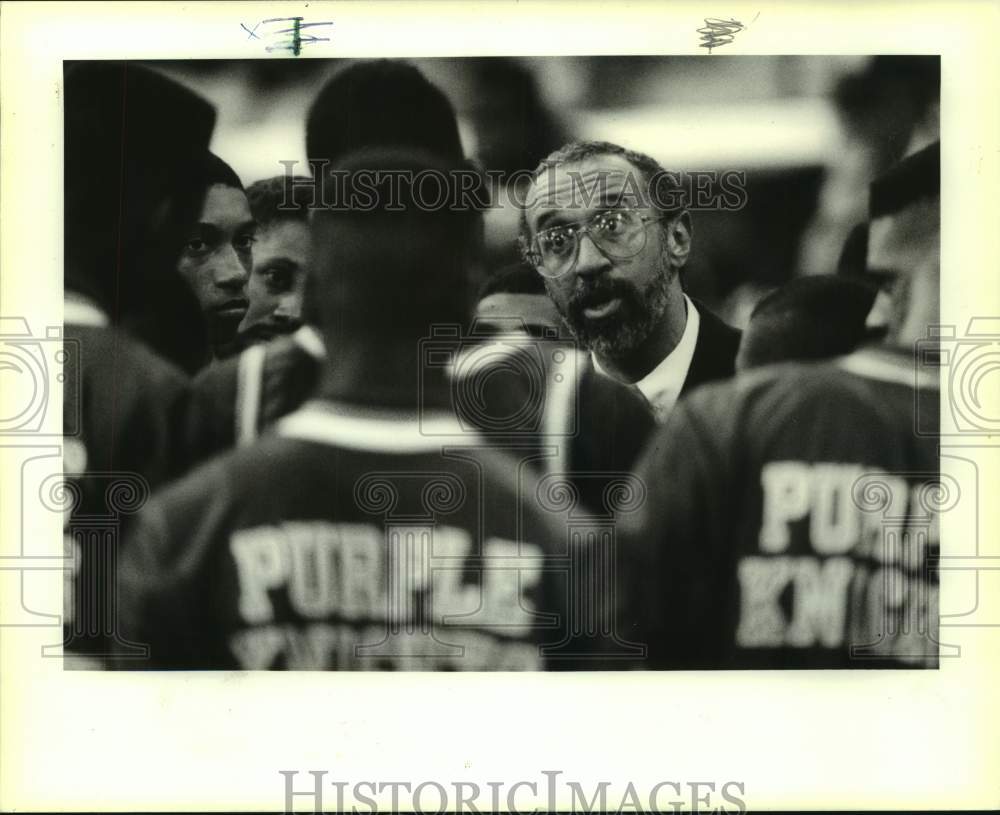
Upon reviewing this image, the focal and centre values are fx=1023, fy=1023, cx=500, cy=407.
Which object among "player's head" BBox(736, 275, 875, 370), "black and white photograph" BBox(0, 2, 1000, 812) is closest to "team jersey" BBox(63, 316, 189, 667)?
"black and white photograph" BBox(0, 2, 1000, 812)

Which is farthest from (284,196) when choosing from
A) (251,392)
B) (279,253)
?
(251,392)

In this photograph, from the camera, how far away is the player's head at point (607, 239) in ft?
11.5

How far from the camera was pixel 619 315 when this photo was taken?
3533 millimetres

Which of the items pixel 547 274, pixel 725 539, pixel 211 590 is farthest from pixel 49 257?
pixel 725 539

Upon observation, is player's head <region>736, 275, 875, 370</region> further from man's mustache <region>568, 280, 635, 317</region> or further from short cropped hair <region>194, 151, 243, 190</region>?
short cropped hair <region>194, 151, 243, 190</region>

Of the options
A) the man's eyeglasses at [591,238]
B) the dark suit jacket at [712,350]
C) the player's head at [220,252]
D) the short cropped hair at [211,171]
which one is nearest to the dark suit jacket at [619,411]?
the dark suit jacket at [712,350]

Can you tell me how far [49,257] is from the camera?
11.6 feet

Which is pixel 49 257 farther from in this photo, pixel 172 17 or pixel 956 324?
pixel 956 324

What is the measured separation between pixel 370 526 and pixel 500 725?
2.66ft

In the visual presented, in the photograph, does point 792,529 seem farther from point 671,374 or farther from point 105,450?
point 105,450

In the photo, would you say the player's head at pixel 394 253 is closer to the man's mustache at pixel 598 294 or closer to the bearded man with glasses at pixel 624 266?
the bearded man with glasses at pixel 624 266

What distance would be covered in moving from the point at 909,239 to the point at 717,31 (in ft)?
3.18

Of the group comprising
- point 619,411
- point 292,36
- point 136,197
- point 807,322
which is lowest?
point 619,411

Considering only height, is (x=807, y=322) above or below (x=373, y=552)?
above
